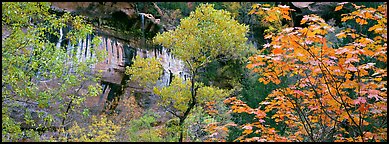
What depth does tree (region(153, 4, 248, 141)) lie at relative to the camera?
6758mm

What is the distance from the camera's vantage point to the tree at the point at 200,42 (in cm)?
676

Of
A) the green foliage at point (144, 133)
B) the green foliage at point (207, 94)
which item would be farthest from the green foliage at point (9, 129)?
the green foliage at point (207, 94)

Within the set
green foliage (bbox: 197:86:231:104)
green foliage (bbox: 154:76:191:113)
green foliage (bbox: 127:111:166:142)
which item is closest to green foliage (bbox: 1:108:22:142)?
green foliage (bbox: 127:111:166:142)

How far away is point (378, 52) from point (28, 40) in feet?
12.6

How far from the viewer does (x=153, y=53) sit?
1359cm

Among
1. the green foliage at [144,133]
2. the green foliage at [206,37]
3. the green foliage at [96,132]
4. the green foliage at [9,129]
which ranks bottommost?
the green foliage at [144,133]

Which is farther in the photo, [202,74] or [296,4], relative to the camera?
[296,4]

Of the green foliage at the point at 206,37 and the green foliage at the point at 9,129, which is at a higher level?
the green foliage at the point at 206,37

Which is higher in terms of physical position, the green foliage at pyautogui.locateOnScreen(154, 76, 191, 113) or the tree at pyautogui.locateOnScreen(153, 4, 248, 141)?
the tree at pyautogui.locateOnScreen(153, 4, 248, 141)

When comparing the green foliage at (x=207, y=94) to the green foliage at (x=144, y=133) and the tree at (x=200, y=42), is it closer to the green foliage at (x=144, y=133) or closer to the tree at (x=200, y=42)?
the tree at (x=200, y=42)

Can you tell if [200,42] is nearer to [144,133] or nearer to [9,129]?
[144,133]

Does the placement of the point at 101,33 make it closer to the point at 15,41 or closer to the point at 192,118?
the point at 192,118

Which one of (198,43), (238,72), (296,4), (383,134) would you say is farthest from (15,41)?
(296,4)

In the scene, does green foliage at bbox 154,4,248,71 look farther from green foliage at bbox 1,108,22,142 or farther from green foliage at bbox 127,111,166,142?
green foliage at bbox 1,108,22,142
